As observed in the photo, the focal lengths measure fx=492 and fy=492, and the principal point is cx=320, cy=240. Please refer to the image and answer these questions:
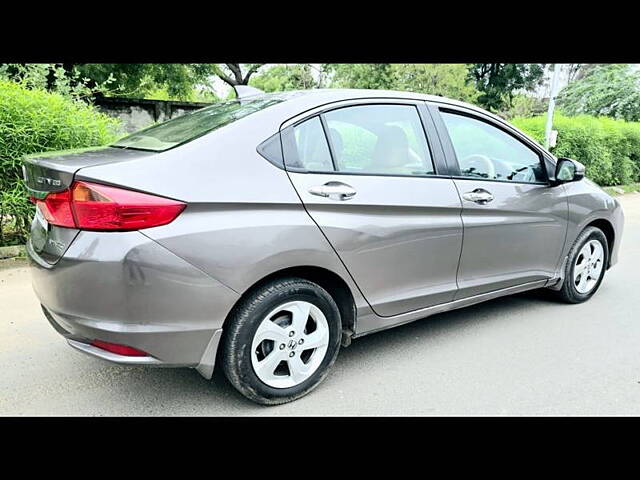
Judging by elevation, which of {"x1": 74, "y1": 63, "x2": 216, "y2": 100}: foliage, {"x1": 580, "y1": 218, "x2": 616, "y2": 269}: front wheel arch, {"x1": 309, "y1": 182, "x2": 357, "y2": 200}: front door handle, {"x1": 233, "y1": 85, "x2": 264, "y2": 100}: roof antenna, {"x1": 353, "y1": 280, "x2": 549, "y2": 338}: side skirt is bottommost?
{"x1": 353, "y1": 280, "x2": 549, "y2": 338}: side skirt

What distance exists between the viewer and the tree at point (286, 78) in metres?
23.7

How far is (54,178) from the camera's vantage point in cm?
221

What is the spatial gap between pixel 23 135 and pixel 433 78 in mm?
15523

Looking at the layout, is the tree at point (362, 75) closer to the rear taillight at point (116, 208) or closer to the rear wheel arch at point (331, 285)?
the rear wheel arch at point (331, 285)

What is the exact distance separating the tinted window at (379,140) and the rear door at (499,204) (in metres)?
0.20

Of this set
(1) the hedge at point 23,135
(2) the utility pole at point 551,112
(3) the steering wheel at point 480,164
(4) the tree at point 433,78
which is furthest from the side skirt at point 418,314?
(4) the tree at point 433,78

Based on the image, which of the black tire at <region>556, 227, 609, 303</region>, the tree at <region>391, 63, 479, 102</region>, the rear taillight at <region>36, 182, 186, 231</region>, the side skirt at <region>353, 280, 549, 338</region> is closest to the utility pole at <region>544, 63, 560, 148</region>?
the tree at <region>391, 63, 479, 102</region>

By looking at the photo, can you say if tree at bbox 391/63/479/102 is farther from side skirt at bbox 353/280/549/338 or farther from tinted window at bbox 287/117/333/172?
tinted window at bbox 287/117/333/172

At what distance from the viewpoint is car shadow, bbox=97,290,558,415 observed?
8.38 ft

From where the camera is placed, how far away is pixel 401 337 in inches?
135

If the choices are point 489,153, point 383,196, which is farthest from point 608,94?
point 383,196

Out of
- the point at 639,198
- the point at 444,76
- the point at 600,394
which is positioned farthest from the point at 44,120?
the point at 444,76

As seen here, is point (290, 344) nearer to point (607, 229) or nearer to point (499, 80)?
point (607, 229)

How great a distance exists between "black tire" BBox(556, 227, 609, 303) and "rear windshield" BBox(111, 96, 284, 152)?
2.73 meters
